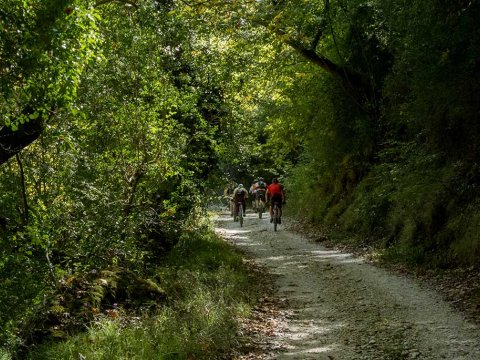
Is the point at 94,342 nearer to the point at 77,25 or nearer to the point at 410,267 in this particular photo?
the point at 77,25

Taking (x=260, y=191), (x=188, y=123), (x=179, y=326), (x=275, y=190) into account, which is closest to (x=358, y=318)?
(x=179, y=326)

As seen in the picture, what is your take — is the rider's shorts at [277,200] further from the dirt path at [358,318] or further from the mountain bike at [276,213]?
the dirt path at [358,318]

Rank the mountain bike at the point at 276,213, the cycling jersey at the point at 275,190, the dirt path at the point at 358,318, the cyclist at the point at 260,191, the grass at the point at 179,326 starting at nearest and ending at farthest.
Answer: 1. the grass at the point at 179,326
2. the dirt path at the point at 358,318
3. the mountain bike at the point at 276,213
4. the cycling jersey at the point at 275,190
5. the cyclist at the point at 260,191

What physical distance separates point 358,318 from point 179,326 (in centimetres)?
289

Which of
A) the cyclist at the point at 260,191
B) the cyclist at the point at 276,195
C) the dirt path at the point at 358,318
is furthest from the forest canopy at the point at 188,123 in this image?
the cyclist at the point at 260,191

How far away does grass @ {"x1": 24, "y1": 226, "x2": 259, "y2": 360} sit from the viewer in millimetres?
6051

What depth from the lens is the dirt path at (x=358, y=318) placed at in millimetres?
6180

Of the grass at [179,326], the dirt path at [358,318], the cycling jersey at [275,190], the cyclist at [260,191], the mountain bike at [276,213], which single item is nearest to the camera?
the grass at [179,326]

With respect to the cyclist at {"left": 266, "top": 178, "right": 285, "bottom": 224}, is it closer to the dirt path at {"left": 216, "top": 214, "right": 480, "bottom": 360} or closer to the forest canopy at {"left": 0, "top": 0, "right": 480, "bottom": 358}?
the forest canopy at {"left": 0, "top": 0, "right": 480, "bottom": 358}

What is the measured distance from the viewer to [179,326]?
687cm

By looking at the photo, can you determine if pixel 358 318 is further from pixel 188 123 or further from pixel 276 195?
pixel 276 195

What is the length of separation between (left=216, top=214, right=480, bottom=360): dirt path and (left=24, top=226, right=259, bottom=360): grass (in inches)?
27.8

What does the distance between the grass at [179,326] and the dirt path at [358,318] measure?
71 centimetres

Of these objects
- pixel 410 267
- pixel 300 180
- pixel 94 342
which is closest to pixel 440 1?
pixel 410 267
